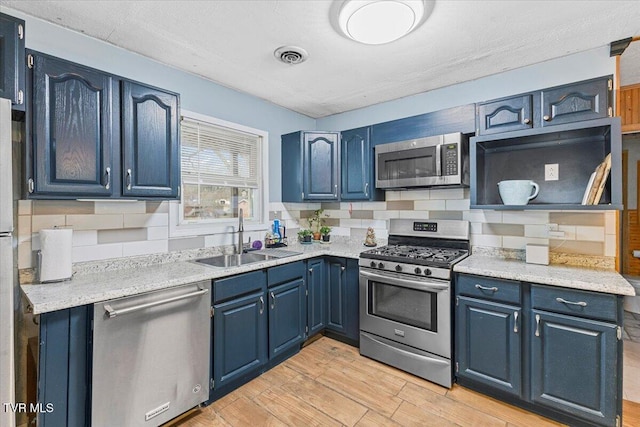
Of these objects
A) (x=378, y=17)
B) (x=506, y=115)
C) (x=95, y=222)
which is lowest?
(x=95, y=222)

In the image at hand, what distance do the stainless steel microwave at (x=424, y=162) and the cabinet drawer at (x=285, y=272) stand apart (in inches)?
45.2

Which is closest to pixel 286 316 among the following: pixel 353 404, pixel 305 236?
pixel 353 404

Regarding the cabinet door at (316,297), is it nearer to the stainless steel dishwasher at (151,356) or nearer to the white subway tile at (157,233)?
the stainless steel dishwasher at (151,356)

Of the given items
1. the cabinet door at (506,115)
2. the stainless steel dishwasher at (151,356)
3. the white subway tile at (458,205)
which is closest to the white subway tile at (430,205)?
the white subway tile at (458,205)

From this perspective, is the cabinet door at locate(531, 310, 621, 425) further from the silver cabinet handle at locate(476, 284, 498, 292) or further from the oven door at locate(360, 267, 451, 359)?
the oven door at locate(360, 267, 451, 359)

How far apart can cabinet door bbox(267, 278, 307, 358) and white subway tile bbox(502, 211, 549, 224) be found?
184 centimetres

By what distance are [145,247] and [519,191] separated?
2.83 m

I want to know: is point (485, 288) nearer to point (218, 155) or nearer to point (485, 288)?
point (485, 288)

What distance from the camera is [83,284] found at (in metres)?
1.67

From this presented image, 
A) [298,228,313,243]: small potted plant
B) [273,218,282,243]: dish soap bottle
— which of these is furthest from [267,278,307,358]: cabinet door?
[298,228,313,243]: small potted plant

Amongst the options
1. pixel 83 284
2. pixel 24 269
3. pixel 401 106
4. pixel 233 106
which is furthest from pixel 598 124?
pixel 24 269

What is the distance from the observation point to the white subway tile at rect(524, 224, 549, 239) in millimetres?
2333

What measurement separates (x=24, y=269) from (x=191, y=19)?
1735mm

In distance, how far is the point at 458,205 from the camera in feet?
9.11
